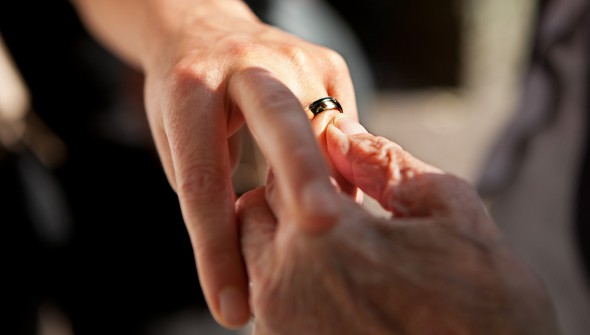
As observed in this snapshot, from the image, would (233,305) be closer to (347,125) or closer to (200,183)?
(200,183)

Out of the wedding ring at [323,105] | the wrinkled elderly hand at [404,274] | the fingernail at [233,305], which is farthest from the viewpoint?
the wedding ring at [323,105]

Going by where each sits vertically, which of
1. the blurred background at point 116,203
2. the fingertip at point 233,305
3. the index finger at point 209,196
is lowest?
the blurred background at point 116,203

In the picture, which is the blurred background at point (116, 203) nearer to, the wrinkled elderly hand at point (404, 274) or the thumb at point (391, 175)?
the thumb at point (391, 175)

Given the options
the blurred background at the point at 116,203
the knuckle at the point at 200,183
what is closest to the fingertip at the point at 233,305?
the knuckle at the point at 200,183

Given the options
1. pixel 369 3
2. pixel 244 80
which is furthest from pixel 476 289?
pixel 369 3

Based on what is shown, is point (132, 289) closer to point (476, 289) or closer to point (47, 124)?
point (47, 124)

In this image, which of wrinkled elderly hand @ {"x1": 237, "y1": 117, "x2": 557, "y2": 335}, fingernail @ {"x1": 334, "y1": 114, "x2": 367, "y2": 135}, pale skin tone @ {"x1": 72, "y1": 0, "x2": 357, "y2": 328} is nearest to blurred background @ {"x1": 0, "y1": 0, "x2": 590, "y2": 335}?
pale skin tone @ {"x1": 72, "y1": 0, "x2": 357, "y2": 328}
